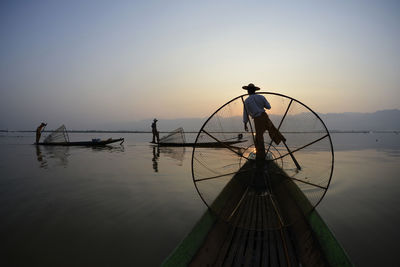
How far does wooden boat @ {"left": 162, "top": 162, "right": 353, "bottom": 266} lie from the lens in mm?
1978

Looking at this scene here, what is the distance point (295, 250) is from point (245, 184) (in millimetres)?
1974

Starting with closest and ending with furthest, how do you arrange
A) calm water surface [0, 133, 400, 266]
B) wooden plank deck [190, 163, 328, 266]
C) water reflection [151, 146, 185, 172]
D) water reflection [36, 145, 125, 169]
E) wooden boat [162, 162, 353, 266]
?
wooden boat [162, 162, 353, 266]
wooden plank deck [190, 163, 328, 266]
calm water surface [0, 133, 400, 266]
water reflection [36, 145, 125, 169]
water reflection [151, 146, 185, 172]

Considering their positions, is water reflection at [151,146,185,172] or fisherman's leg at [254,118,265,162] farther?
water reflection at [151,146,185,172]

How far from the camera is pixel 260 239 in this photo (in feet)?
8.38

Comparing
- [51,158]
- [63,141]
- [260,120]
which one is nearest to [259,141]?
[260,120]

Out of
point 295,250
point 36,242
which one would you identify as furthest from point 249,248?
point 36,242

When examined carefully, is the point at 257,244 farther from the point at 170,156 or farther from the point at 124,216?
the point at 170,156

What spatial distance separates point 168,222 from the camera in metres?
3.74

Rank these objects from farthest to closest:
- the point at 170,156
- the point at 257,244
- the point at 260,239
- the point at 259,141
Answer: the point at 170,156 → the point at 259,141 → the point at 260,239 → the point at 257,244

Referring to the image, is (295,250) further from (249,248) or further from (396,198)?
(396,198)

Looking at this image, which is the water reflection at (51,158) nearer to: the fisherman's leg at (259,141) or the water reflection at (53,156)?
the water reflection at (53,156)

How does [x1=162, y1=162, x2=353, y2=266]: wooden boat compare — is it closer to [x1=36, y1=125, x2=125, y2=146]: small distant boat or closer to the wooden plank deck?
the wooden plank deck

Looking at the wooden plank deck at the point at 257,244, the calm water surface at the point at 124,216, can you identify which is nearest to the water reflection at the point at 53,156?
the calm water surface at the point at 124,216

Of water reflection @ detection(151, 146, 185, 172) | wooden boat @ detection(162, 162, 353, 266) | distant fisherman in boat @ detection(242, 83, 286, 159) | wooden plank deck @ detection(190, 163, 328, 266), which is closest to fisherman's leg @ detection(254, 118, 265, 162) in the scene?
distant fisherman in boat @ detection(242, 83, 286, 159)
